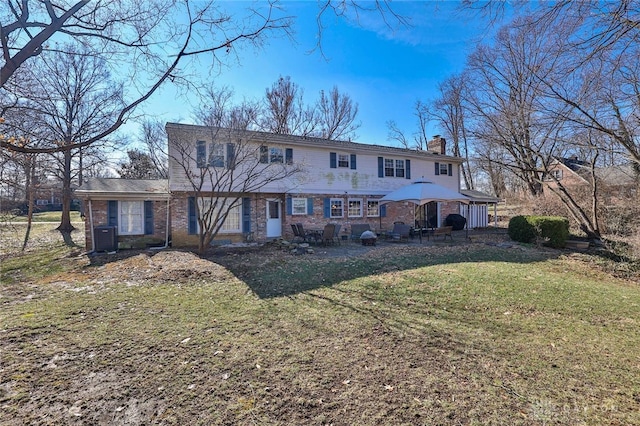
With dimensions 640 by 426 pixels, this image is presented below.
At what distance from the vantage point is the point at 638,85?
307 inches

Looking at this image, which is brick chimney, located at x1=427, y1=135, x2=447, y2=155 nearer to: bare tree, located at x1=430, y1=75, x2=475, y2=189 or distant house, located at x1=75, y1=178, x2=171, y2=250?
bare tree, located at x1=430, y1=75, x2=475, y2=189

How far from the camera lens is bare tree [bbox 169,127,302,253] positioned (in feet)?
36.7

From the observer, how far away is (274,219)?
15.2 metres

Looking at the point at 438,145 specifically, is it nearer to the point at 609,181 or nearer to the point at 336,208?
the point at 336,208

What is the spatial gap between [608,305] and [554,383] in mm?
4051

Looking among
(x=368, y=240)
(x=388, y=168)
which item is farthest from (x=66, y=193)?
(x=388, y=168)

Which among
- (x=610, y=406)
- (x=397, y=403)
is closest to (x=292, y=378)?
(x=397, y=403)

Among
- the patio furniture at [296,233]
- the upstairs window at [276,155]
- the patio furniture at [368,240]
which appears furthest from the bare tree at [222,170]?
the patio furniture at [368,240]

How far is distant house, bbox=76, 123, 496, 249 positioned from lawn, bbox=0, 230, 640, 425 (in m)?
5.83

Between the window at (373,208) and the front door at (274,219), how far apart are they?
5296 mm

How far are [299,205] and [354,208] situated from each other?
3.37 meters

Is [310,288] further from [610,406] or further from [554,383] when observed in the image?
[610,406]

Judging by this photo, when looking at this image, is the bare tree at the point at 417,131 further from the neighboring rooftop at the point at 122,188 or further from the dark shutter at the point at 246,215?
the neighboring rooftop at the point at 122,188

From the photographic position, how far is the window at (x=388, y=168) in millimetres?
17844
